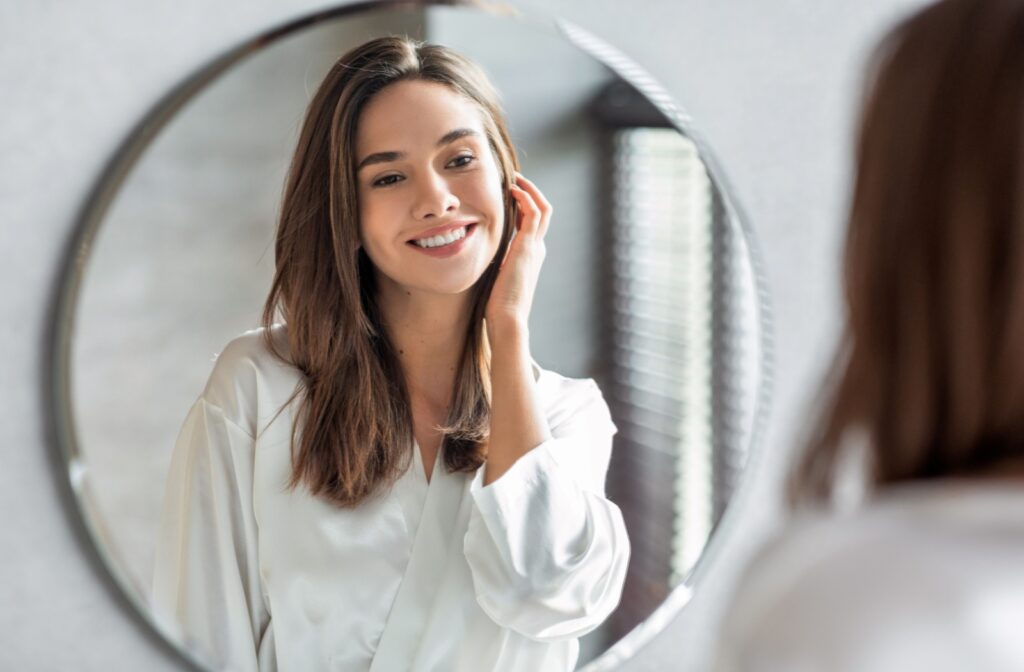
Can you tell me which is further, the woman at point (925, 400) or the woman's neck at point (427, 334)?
the woman's neck at point (427, 334)

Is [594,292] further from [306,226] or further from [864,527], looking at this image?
[864,527]

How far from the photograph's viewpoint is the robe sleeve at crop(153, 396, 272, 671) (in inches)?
30.5

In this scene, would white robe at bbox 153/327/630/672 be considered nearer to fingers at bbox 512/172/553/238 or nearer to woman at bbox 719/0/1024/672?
fingers at bbox 512/172/553/238

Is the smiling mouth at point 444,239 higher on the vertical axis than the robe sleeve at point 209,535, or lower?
higher

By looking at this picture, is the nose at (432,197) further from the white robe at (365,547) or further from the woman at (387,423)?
the white robe at (365,547)

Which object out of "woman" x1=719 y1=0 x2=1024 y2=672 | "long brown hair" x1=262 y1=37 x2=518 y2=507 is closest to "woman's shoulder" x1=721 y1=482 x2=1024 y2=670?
"woman" x1=719 y1=0 x2=1024 y2=672

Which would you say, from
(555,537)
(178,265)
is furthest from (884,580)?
A: (178,265)

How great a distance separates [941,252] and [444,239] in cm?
38

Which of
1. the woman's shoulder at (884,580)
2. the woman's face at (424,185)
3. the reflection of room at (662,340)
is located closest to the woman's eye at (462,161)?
the woman's face at (424,185)

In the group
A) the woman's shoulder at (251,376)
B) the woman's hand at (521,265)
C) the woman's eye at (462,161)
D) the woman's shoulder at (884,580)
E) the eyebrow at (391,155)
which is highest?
the eyebrow at (391,155)

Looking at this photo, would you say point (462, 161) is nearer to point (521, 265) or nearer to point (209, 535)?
point (521, 265)

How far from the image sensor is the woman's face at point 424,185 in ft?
2.56

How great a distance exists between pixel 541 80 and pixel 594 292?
168mm

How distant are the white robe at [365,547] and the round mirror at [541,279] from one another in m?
0.02
